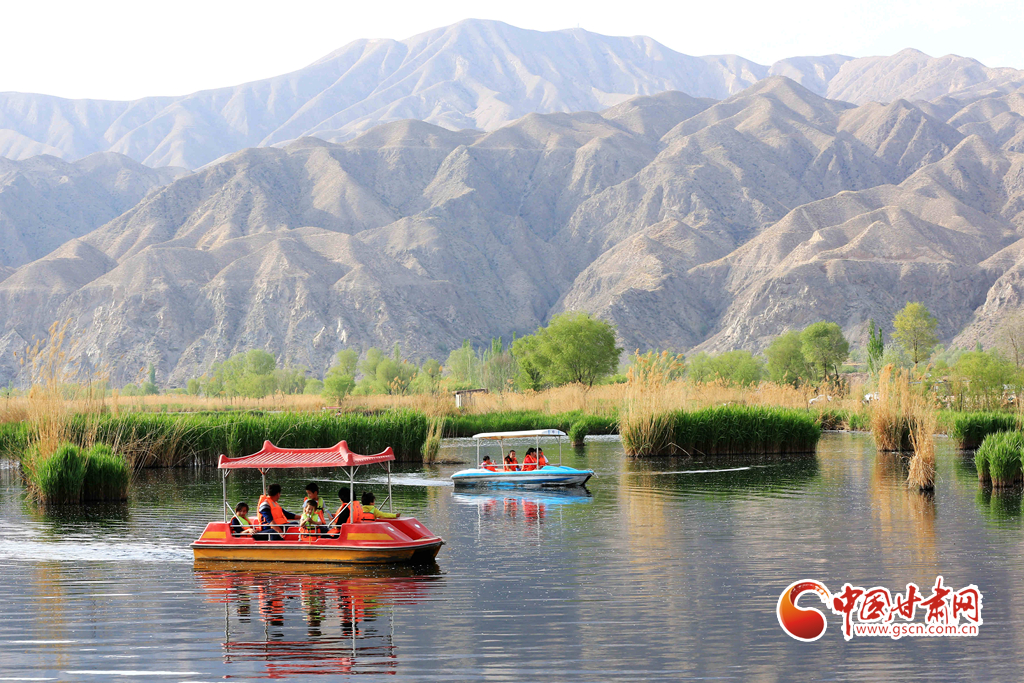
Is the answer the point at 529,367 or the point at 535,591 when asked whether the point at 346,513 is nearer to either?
the point at 535,591

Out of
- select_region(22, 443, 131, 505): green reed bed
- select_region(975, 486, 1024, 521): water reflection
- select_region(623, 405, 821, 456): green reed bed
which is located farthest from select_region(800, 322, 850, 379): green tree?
select_region(22, 443, 131, 505): green reed bed

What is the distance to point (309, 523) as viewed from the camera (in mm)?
16344

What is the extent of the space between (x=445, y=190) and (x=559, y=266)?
70.9 ft

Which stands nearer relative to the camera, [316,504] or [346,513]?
[346,513]

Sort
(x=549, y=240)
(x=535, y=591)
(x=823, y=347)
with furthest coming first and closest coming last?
(x=549, y=240)
(x=823, y=347)
(x=535, y=591)

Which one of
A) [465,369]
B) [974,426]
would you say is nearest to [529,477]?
[974,426]

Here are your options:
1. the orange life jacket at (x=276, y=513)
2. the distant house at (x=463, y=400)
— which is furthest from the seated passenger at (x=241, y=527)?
the distant house at (x=463, y=400)

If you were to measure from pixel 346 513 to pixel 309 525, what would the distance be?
23.5 inches

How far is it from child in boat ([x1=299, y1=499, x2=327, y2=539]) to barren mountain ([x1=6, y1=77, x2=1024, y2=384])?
269 feet

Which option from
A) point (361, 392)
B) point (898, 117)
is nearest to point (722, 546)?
point (361, 392)

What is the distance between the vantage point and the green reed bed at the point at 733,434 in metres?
34.7

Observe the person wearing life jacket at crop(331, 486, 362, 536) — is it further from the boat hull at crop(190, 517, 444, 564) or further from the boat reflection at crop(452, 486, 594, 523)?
the boat reflection at crop(452, 486, 594, 523)

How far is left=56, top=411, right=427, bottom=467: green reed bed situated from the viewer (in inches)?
1256

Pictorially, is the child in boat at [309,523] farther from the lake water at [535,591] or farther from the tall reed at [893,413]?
the tall reed at [893,413]
